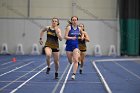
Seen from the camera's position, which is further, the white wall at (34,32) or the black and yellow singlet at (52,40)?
the white wall at (34,32)

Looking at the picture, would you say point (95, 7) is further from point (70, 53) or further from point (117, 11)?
point (70, 53)

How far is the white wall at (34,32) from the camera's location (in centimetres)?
2677

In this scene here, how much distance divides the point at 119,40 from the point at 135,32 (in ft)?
4.24

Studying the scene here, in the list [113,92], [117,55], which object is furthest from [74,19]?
[117,55]

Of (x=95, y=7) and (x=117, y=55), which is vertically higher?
(x=95, y=7)

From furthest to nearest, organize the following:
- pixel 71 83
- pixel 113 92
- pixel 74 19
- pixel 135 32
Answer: pixel 135 32 → pixel 74 19 → pixel 71 83 → pixel 113 92

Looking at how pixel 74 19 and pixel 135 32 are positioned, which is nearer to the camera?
pixel 74 19

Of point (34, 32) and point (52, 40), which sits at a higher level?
point (34, 32)

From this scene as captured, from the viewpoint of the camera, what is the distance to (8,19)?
26.8 meters

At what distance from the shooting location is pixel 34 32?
2689 cm

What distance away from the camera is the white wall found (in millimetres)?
26766

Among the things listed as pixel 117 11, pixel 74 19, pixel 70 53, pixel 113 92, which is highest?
pixel 117 11

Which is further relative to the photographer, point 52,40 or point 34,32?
point 34,32

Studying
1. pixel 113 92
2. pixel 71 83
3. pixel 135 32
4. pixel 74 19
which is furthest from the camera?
pixel 135 32
